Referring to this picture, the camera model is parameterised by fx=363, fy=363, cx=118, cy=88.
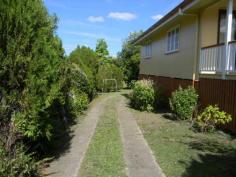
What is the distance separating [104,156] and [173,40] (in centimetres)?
1191

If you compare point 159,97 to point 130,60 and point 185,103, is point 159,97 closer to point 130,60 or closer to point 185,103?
point 185,103

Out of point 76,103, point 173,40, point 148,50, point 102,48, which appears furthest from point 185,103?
point 102,48

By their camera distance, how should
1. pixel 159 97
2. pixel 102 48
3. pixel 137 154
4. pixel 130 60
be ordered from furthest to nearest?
pixel 102 48 → pixel 130 60 → pixel 159 97 → pixel 137 154

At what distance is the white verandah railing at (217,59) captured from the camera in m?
11.2

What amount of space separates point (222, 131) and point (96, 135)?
3.70 meters

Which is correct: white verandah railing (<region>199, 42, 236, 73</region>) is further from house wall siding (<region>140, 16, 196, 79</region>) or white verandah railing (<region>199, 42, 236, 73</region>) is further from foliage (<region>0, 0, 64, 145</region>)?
foliage (<region>0, 0, 64, 145</region>)

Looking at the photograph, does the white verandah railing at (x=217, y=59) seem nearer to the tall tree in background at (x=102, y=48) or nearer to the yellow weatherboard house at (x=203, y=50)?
the yellow weatherboard house at (x=203, y=50)

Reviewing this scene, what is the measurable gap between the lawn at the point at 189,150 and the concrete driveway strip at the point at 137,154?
0.49 ft

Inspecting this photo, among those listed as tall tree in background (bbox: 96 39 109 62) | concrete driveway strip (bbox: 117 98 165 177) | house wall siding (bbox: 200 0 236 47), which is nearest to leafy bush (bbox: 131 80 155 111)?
house wall siding (bbox: 200 0 236 47)

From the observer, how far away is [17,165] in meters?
5.43

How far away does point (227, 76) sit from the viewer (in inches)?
451

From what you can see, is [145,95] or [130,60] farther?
[130,60]

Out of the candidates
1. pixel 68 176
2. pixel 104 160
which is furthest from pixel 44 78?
pixel 104 160

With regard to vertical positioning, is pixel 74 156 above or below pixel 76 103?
below
